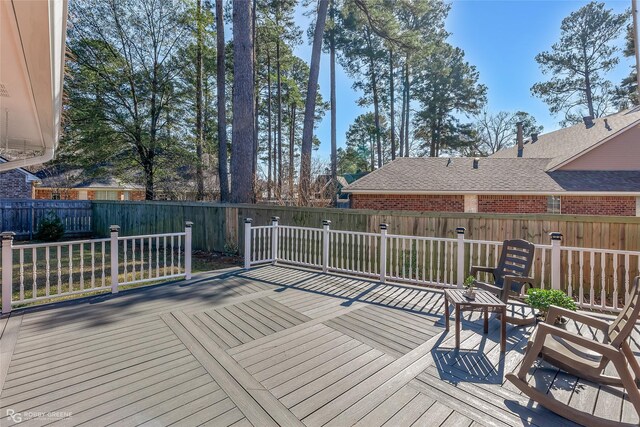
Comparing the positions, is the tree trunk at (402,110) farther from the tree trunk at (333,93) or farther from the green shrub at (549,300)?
the green shrub at (549,300)

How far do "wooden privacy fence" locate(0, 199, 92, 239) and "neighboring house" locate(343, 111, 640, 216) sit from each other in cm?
1069

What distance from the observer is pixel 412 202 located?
11539mm

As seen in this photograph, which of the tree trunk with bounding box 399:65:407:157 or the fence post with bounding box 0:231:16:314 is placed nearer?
the fence post with bounding box 0:231:16:314

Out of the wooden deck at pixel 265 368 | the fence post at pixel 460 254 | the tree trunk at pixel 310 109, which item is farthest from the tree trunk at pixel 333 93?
the wooden deck at pixel 265 368

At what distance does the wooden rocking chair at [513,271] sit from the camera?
136 inches

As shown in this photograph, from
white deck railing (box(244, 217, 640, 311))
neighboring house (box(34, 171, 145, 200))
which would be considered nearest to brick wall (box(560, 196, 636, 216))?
white deck railing (box(244, 217, 640, 311))

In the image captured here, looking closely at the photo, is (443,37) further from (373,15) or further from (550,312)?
(550,312)

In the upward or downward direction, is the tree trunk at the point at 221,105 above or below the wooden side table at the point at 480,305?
above

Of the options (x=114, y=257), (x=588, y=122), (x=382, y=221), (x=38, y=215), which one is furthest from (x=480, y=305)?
(x=588, y=122)

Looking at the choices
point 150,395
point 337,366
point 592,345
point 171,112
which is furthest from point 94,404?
point 171,112

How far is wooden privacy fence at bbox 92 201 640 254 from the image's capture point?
5.54 metres

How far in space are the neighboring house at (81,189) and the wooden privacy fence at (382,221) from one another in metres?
8.83

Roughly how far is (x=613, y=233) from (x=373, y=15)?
1075 cm

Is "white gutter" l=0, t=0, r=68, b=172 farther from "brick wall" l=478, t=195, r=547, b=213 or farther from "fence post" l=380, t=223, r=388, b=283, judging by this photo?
"brick wall" l=478, t=195, r=547, b=213
